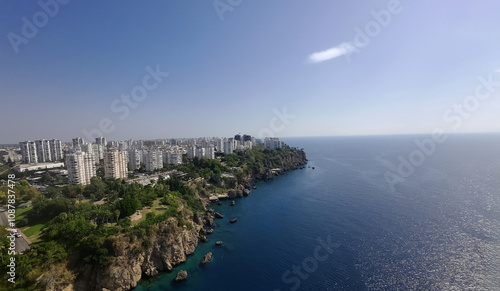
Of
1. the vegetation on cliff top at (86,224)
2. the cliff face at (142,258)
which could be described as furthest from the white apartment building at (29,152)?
the cliff face at (142,258)

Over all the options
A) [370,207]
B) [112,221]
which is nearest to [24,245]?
[112,221]

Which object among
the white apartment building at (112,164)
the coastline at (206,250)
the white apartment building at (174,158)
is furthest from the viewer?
the white apartment building at (174,158)

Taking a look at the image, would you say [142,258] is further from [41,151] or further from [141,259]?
[41,151]

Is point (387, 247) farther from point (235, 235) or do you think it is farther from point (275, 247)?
point (235, 235)

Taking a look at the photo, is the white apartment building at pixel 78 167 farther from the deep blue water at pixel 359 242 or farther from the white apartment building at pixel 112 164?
the deep blue water at pixel 359 242

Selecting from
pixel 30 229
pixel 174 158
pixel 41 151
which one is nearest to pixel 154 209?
pixel 30 229

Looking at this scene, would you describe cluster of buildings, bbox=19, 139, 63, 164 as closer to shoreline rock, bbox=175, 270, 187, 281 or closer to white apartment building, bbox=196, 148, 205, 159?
white apartment building, bbox=196, 148, 205, 159

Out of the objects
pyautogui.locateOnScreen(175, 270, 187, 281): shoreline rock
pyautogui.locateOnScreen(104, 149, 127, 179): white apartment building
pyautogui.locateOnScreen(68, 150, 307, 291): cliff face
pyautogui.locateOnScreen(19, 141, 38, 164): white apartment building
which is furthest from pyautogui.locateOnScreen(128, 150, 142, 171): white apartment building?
pyautogui.locateOnScreen(175, 270, 187, 281): shoreline rock
